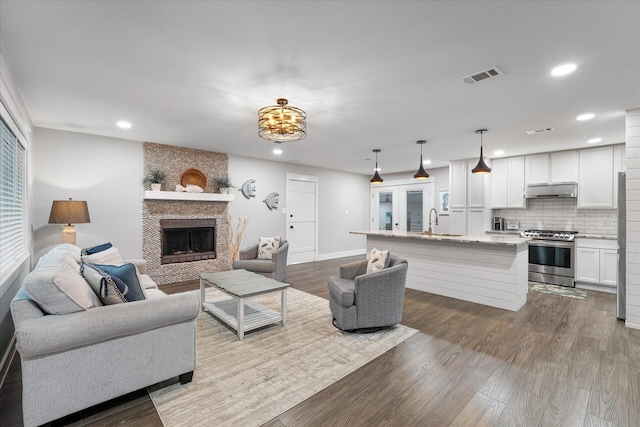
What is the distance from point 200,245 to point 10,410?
3.97 m

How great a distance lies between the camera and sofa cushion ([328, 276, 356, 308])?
3.04 meters

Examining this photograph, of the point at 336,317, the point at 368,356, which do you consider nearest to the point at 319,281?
the point at 336,317

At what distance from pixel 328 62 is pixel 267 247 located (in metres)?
3.56

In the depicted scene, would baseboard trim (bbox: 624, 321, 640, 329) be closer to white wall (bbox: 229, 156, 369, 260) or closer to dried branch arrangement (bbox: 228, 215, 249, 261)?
white wall (bbox: 229, 156, 369, 260)

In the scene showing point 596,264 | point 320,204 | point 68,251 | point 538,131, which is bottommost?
point 596,264

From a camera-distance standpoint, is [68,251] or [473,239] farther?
[473,239]

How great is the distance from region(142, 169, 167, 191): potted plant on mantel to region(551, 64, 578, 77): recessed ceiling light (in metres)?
5.43

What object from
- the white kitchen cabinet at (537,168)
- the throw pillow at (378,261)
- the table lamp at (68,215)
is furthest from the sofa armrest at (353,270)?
the white kitchen cabinet at (537,168)

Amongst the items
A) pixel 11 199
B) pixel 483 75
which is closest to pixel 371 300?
pixel 483 75

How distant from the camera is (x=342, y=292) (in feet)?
10.0

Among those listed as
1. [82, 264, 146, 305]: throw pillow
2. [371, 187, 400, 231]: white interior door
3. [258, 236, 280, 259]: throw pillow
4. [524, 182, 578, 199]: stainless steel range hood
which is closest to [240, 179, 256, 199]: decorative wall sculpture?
[258, 236, 280, 259]: throw pillow

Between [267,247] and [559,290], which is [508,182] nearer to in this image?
[559,290]

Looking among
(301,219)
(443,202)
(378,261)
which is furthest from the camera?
(443,202)

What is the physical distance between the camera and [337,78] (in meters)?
2.64
